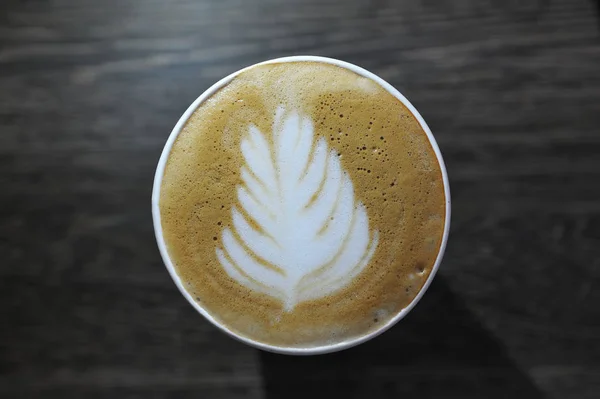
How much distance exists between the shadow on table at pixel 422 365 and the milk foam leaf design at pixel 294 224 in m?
0.27

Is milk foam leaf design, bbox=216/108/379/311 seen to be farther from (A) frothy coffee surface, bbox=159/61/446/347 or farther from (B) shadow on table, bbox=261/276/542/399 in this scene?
(B) shadow on table, bbox=261/276/542/399

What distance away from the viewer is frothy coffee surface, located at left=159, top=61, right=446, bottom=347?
29.3 inches

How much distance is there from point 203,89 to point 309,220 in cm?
37

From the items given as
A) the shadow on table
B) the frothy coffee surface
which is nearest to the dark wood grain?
the shadow on table

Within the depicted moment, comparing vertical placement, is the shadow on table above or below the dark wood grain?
below

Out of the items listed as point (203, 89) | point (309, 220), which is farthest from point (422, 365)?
point (203, 89)

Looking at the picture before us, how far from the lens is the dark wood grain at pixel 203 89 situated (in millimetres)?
964

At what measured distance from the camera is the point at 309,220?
74 cm

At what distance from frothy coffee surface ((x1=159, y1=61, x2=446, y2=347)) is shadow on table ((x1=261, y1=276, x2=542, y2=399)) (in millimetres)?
236

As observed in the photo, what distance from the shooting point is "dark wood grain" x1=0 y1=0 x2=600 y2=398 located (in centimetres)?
96

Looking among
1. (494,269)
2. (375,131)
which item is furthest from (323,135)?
(494,269)

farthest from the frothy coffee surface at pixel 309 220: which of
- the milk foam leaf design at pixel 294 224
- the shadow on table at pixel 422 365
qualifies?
the shadow on table at pixel 422 365

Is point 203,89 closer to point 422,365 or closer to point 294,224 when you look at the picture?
point 294,224

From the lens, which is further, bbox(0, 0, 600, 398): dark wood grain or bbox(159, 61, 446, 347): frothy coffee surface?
bbox(0, 0, 600, 398): dark wood grain
